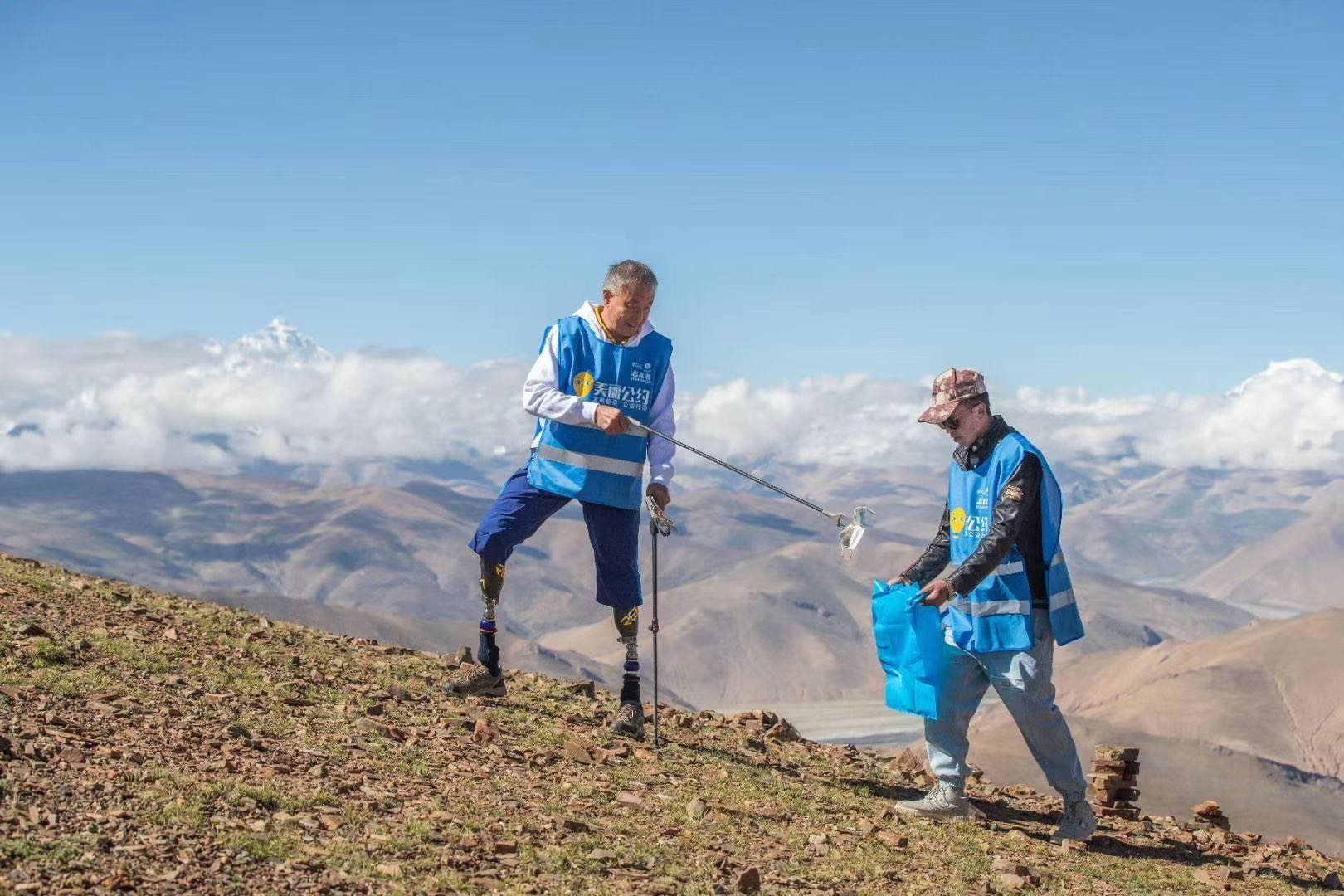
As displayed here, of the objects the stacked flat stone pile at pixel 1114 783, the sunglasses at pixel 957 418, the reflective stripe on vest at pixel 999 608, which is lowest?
the stacked flat stone pile at pixel 1114 783

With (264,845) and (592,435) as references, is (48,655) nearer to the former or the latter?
(264,845)

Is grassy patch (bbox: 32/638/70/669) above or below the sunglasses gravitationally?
below

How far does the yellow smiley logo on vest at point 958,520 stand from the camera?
7980 mm

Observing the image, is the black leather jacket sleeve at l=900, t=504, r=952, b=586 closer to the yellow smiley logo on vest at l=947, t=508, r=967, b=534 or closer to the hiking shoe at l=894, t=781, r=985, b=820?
the yellow smiley logo on vest at l=947, t=508, r=967, b=534

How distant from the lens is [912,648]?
26.2 ft

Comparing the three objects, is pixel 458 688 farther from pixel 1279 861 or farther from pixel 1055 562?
pixel 1279 861

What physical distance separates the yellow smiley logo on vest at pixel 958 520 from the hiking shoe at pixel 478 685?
3823mm

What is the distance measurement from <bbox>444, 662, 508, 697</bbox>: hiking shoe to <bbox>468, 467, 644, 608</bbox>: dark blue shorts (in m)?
1.23

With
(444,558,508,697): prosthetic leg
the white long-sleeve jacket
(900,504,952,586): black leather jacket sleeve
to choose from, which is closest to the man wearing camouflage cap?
(900,504,952,586): black leather jacket sleeve

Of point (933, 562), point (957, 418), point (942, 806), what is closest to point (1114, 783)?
point (942, 806)

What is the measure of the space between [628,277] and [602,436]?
43.5 inches

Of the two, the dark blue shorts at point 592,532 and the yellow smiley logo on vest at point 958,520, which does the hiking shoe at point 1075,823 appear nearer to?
the yellow smiley logo on vest at point 958,520

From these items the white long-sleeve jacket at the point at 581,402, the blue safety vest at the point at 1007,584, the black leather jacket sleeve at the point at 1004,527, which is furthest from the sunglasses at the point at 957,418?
the white long-sleeve jacket at the point at 581,402

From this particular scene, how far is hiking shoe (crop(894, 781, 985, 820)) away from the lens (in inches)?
324
